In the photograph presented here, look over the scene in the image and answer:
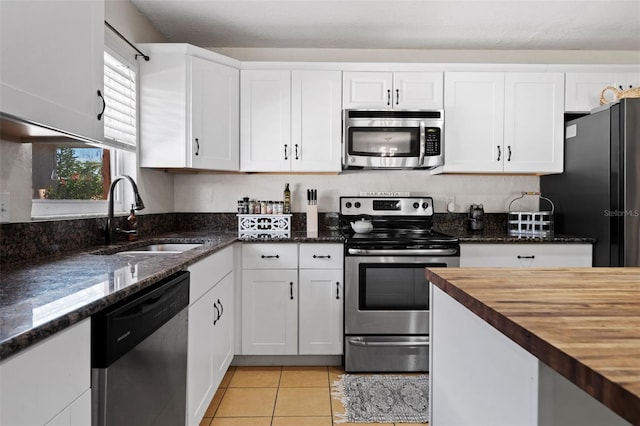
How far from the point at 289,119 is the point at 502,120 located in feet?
5.47

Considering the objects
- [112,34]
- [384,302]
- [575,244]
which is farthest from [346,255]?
[112,34]

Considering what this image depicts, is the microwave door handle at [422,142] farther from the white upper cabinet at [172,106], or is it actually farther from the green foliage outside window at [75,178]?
the green foliage outside window at [75,178]

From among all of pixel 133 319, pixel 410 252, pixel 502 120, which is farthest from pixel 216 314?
pixel 502 120

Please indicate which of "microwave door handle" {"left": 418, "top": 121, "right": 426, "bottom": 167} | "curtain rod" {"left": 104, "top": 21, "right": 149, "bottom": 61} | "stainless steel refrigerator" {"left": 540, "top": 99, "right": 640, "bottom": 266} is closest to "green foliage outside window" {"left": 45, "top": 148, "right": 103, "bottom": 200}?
"curtain rod" {"left": 104, "top": 21, "right": 149, "bottom": 61}

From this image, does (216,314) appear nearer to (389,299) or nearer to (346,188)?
(389,299)

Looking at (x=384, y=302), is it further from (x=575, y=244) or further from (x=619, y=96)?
(x=619, y=96)

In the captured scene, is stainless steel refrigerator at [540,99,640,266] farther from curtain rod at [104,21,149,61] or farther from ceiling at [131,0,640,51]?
curtain rod at [104,21,149,61]

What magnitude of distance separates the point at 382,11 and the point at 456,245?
1.70 metres

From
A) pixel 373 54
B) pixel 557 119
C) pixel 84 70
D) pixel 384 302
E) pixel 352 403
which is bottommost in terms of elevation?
pixel 352 403

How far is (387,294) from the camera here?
2.73 m

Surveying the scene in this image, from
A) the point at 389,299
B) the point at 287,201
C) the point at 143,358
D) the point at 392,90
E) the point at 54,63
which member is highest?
the point at 392,90

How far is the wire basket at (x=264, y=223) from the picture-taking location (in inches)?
122

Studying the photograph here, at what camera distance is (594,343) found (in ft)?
2.00

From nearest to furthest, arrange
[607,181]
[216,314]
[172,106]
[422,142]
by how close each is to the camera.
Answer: [216,314] < [607,181] < [172,106] < [422,142]
